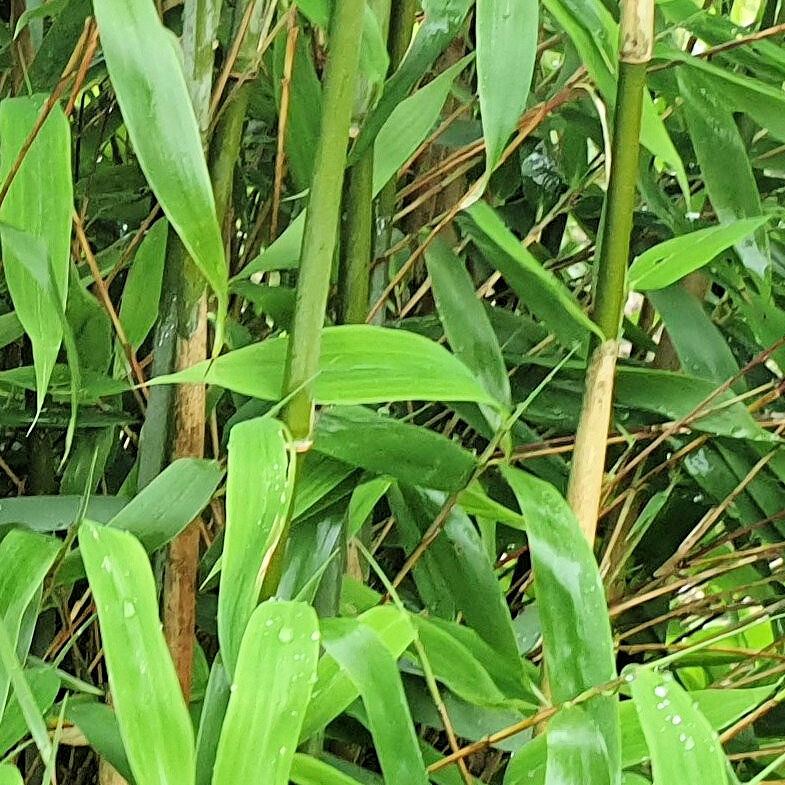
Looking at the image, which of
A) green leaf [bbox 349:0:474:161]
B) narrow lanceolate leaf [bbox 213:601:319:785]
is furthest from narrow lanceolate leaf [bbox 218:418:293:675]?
green leaf [bbox 349:0:474:161]

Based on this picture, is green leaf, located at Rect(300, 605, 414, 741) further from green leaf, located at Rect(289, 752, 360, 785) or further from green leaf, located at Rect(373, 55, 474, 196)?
green leaf, located at Rect(373, 55, 474, 196)

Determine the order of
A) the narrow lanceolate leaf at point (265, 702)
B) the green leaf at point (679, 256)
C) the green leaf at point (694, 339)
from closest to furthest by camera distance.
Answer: the narrow lanceolate leaf at point (265, 702), the green leaf at point (679, 256), the green leaf at point (694, 339)

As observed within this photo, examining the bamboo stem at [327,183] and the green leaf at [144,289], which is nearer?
the bamboo stem at [327,183]

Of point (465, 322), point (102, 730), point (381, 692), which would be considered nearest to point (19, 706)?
point (102, 730)

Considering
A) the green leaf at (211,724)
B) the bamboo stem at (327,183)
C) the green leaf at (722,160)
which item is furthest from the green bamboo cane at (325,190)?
the green leaf at (722,160)

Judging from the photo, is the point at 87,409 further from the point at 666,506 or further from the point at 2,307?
the point at 666,506

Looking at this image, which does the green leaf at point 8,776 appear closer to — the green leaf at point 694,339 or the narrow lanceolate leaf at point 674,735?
the narrow lanceolate leaf at point 674,735

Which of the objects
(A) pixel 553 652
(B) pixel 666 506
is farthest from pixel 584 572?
(B) pixel 666 506
